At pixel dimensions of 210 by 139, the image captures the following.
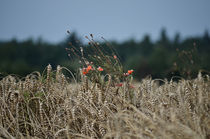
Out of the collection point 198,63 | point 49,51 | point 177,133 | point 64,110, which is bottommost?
point 177,133

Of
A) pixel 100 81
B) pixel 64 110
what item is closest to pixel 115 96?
pixel 100 81

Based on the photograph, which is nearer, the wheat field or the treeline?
the wheat field

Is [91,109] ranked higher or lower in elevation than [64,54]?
lower

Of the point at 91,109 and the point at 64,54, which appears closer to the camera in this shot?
the point at 91,109

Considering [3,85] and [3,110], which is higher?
[3,85]

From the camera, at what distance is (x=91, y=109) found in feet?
5.85

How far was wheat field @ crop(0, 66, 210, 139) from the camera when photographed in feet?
5.06

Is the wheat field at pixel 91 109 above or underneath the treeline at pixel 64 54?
underneath

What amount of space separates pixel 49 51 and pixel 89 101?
46048 millimetres

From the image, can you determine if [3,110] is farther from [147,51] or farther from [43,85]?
[147,51]

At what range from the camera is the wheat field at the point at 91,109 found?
Result: 154 cm

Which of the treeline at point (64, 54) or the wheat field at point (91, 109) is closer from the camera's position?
the wheat field at point (91, 109)

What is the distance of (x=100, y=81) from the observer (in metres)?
2.13

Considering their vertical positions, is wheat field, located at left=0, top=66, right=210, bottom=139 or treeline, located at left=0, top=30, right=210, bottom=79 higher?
treeline, located at left=0, top=30, right=210, bottom=79
